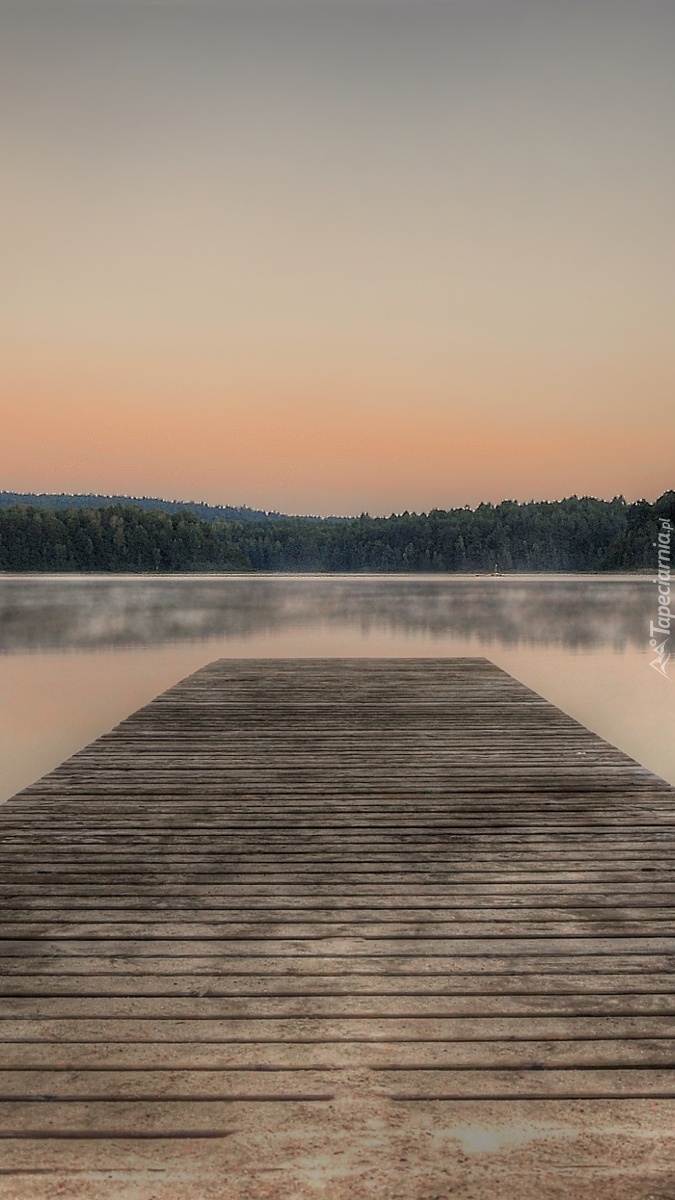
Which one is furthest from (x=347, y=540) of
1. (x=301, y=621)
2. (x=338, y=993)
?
(x=338, y=993)

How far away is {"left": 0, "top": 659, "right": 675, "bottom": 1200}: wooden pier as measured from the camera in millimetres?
2012

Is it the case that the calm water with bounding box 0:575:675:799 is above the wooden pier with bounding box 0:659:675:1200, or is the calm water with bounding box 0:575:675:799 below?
below

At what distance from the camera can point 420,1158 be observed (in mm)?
2018

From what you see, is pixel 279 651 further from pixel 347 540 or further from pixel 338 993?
pixel 347 540

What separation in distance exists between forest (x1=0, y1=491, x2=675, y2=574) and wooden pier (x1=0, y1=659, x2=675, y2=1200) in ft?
318

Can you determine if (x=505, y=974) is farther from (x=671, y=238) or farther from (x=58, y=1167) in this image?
(x=671, y=238)

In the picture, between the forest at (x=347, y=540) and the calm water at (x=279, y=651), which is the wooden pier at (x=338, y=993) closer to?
the calm water at (x=279, y=651)

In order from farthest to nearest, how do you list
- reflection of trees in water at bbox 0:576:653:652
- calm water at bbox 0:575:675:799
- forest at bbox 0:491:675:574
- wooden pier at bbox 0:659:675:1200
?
forest at bbox 0:491:675:574
reflection of trees in water at bbox 0:576:653:652
calm water at bbox 0:575:675:799
wooden pier at bbox 0:659:675:1200

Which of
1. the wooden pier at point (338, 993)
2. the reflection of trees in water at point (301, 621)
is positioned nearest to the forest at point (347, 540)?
the reflection of trees in water at point (301, 621)

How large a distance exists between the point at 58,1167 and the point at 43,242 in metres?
36.4

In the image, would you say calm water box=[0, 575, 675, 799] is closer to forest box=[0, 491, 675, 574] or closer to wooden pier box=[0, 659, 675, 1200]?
wooden pier box=[0, 659, 675, 1200]

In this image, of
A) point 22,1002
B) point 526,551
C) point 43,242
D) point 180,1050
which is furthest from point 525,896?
point 526,551

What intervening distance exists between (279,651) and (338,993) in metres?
17.1

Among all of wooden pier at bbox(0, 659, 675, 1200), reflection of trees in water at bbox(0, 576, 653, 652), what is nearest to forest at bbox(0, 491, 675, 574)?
reflection of trees in water at bbox(0, 576, 653, 652)
